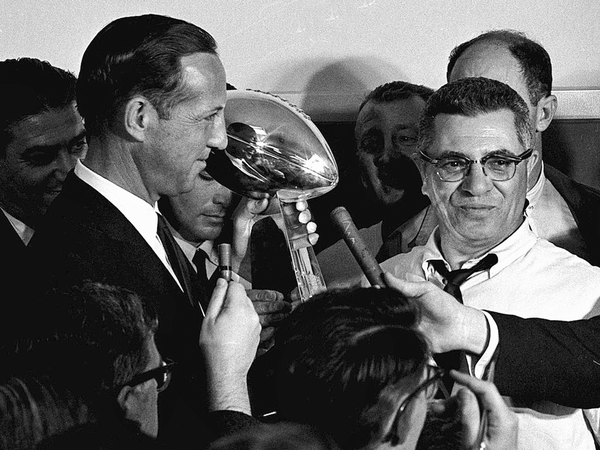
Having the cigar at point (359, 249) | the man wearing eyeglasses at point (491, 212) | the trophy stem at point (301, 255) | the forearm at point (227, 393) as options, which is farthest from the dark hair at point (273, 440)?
the man wearing eyeglasses at point (491, 212)

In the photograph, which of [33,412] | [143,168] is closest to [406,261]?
[143,168]

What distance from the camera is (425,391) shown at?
108cm

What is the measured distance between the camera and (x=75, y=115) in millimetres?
2029

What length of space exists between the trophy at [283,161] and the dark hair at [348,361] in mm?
487

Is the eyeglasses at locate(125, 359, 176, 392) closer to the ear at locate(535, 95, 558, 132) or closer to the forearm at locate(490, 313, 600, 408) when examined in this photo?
the forearm at locate(490, 313, 600, 408)

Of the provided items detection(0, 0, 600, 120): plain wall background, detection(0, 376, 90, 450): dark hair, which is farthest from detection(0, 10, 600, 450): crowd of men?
detection(0, 0, 600, 120): plain wall background

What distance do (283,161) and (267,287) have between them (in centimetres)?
34

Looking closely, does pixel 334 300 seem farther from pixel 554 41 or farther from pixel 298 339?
pixel 554 41

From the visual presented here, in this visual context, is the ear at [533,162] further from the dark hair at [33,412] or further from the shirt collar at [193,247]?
the dark hair at [33,412]

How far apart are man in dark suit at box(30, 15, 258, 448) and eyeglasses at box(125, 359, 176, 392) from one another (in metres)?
0.16

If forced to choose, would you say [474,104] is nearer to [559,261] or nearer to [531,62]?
[559,261]

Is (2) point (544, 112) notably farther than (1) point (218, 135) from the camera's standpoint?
Yes

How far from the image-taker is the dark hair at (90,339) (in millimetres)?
1069

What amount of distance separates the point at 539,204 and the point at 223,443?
148cm
